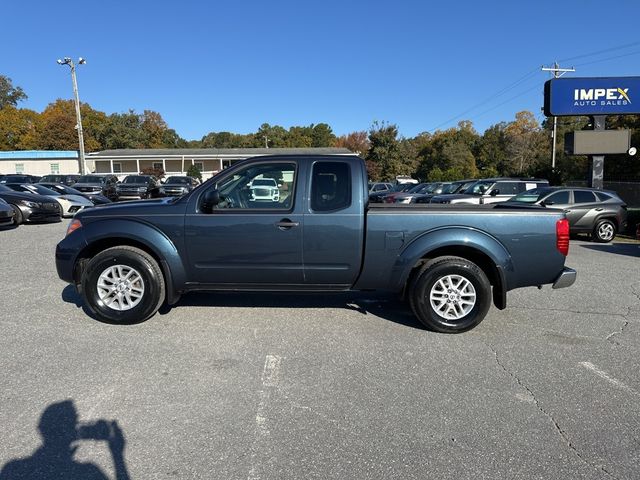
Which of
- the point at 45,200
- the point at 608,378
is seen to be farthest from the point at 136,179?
the point at 608,378

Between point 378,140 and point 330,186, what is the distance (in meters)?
47.4

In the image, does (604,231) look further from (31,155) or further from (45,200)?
(31,155)

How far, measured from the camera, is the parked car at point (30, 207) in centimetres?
1352

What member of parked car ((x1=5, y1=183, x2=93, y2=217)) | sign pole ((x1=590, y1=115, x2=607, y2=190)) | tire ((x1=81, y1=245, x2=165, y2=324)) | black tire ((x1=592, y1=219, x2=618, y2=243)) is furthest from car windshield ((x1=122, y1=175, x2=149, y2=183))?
sign pole ((x1=590, y1=115, x2=607, y2=190))

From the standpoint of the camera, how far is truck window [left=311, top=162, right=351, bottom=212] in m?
4.74

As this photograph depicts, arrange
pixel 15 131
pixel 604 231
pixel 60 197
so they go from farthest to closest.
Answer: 1. pixel 15 131
2. pixel 60 197
3. pixel 604 231

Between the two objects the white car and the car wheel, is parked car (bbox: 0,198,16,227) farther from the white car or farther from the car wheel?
the car wheel

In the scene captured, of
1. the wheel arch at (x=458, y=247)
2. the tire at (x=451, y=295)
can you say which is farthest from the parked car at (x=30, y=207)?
the tire at (x=451, y=295)

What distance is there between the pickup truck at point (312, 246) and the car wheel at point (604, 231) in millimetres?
9064

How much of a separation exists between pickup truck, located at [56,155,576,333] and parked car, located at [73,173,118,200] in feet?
64.5

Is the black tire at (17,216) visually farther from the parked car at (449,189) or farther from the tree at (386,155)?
the tree at (386,155)

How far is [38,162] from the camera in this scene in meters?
50.4

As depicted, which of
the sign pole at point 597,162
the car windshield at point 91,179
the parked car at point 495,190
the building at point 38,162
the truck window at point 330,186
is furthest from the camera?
the building at point 38,162

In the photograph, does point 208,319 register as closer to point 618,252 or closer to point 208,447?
point 208,447
